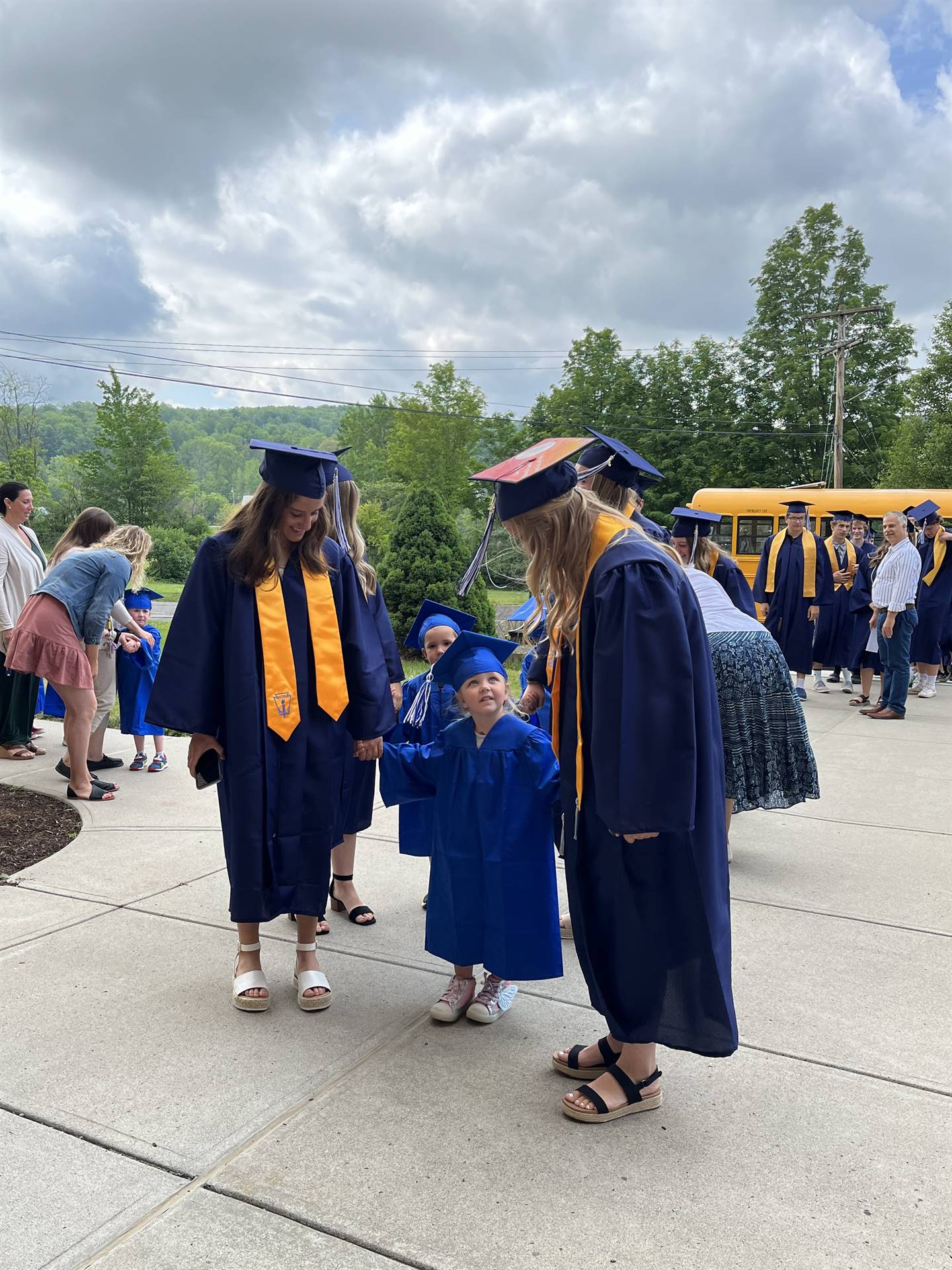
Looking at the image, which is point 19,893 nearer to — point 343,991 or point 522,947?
point 343,991

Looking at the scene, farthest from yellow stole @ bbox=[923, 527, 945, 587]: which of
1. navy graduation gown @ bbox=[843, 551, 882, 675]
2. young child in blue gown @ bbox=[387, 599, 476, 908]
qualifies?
young child in blue gown @ bbox=[387, 599, 476, 908]

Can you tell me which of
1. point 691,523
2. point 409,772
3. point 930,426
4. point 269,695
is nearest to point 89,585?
point 269,695

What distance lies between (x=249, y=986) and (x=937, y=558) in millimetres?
9446

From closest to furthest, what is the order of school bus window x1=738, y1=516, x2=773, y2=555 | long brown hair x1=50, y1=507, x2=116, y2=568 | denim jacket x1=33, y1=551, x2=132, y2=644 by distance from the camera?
1. denim jacket x1=33, y1=551, x2=132, y2=644
2. long brown hair x1=50, y1=507, x2=116, y2=568
3. school bus window x1=738, y1=516, x2=773, y2=555

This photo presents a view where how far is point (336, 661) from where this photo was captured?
3486 mm

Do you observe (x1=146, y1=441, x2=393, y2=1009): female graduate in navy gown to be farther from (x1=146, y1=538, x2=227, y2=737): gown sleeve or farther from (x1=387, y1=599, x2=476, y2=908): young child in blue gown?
(x1=387, y1=599, x2=476, y2=908): young child in blue gown

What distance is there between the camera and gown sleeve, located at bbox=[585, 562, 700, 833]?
→ 2.49 meters

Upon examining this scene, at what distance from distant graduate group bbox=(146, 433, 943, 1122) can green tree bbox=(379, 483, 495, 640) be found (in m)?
8.52

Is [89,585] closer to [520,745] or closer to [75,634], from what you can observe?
[75,634]

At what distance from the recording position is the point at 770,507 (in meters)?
22.5

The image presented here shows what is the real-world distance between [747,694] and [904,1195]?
8.32 ft

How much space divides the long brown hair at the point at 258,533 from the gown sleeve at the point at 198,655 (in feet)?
0.19

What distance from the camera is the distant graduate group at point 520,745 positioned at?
259 centimetres

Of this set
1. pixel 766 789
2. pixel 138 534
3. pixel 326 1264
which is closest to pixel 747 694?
pixel 766 789
